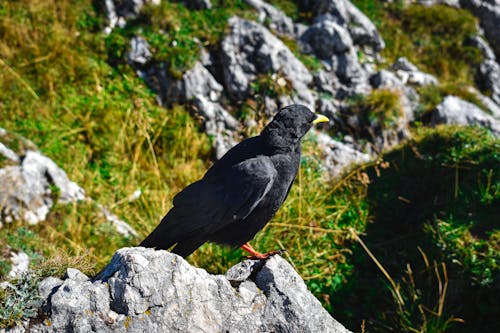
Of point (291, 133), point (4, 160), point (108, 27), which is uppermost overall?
point (291, 133)

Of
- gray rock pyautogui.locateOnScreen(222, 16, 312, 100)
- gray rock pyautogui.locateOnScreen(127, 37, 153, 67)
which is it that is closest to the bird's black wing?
gray rock pyautogui.locateOnScreen(222, 16, 312, 100)

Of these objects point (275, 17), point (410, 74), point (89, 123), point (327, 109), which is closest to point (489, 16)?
point (410, 74)

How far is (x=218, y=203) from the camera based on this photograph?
3.49m

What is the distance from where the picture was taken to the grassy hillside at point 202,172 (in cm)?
483

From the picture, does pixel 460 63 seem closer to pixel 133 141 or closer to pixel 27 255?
pixel 133 141

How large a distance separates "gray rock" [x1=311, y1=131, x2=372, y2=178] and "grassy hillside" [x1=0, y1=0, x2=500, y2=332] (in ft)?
1.26

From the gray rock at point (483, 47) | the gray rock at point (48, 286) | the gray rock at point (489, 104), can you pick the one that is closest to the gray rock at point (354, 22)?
the gray rock at point (489, 104)

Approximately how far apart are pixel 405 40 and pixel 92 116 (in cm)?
672

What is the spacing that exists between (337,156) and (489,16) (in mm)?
6247

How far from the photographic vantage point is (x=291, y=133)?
3.69 metres

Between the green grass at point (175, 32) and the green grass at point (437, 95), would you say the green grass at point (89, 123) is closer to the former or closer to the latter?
the green grass at point (175, 32)

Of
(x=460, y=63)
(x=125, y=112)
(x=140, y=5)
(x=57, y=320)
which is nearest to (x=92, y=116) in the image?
(x=125, y=112)

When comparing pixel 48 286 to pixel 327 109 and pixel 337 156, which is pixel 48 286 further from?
pixel 327 109

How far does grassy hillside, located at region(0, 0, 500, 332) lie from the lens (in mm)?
4832
